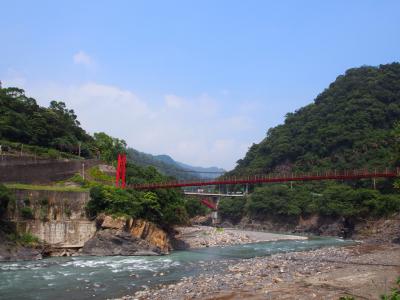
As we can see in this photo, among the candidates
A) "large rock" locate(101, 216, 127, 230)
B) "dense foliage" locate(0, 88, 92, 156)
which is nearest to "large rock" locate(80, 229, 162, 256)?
"large rock" locate(101, 216, 127, 230)

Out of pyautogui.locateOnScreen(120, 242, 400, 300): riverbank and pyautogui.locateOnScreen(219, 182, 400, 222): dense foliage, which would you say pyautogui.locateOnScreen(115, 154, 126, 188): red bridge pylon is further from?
pyautogui.locateOnScreen(219, 182, 400, 222): dense foliage

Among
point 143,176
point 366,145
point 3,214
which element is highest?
point 366,145

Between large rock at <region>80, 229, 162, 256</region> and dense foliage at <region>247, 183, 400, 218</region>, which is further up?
dense foliage at <region>247, 183, 400, 218</region>

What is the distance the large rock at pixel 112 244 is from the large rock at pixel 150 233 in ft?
2.16

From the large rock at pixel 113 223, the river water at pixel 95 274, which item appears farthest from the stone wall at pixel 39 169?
the river water at pixel 95 274

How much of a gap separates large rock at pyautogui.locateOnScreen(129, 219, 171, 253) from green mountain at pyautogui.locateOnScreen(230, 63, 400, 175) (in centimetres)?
2423

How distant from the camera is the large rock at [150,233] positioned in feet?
80.1

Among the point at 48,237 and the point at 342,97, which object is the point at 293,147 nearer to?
the point at 342,97

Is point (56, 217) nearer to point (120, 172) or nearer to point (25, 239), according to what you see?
point (25, 239)

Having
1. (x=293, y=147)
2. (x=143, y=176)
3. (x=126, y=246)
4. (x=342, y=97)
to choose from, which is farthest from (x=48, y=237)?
(x=342, y=97)

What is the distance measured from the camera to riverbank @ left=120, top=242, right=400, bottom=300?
12086 mm

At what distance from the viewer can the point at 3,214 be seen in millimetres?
21406

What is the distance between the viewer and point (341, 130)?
52.8 meters

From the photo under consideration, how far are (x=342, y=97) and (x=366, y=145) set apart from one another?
14.6m
